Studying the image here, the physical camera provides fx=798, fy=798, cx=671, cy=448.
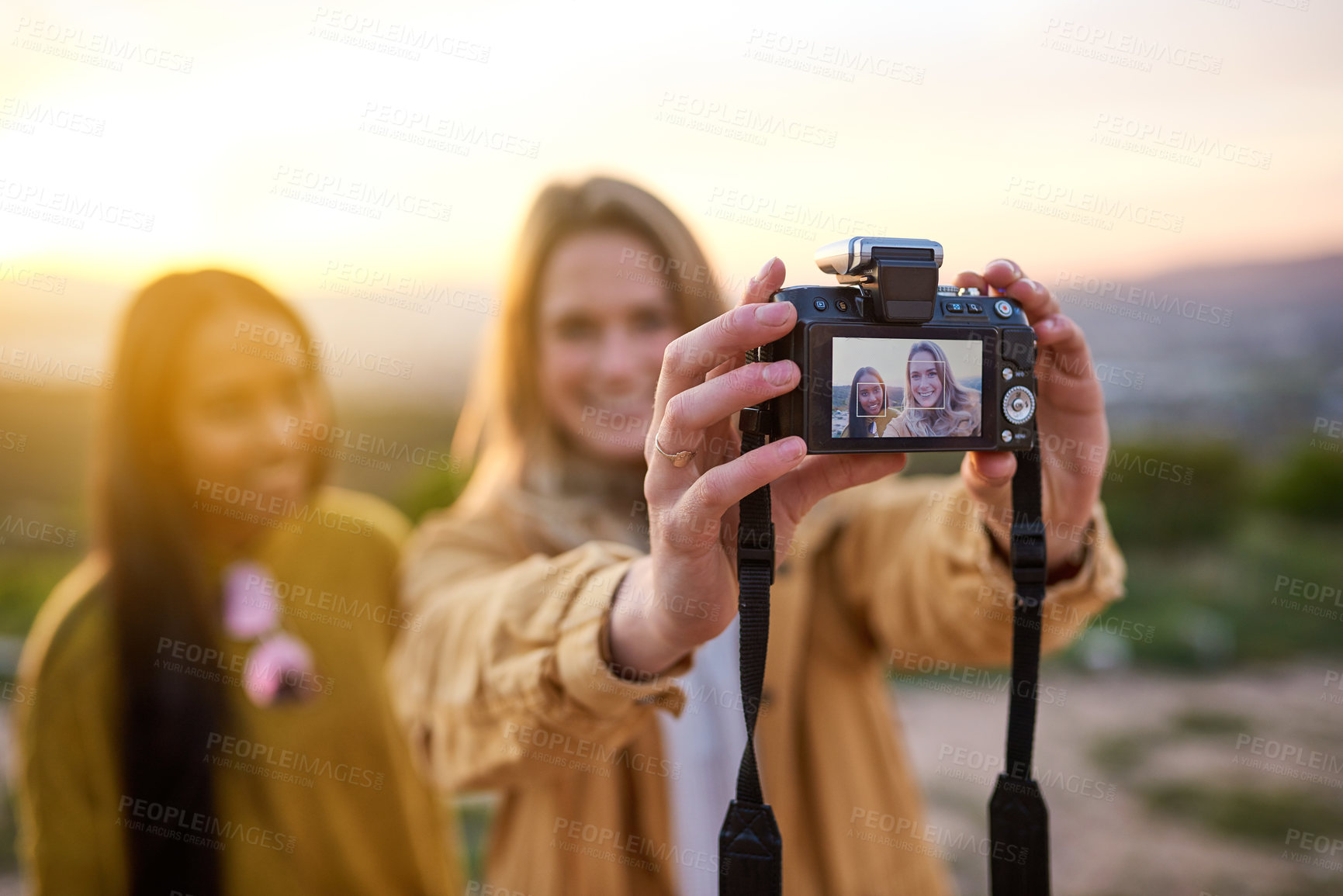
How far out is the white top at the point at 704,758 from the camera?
84.0 inches

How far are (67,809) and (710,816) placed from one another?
7.13 feet

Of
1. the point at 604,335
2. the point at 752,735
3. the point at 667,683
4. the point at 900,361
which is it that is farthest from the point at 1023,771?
the point at 604,335

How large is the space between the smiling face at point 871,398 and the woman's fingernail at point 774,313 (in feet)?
0.66

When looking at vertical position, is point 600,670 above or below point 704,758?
above

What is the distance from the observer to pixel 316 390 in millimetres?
3182

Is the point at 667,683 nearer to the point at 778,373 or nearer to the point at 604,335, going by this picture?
the point at 778,373

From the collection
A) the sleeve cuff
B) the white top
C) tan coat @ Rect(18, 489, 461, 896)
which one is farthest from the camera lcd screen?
tan coat @ Rect(18, 489, 461, 896)

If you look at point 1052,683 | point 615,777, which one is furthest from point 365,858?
point 1052,683

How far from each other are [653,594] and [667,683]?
0.64ft

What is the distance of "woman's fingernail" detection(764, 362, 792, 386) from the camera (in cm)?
129

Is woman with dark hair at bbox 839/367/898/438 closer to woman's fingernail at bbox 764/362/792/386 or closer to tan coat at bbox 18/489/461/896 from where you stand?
woman's fingernail at bbox 764/362/792/386

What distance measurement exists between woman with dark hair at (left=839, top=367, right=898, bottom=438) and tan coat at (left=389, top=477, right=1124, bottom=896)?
558 millimetres

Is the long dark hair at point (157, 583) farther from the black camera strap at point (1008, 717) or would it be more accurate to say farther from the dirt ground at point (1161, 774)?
the dirt ground at point (1161, 774)

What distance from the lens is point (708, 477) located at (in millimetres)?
1298
